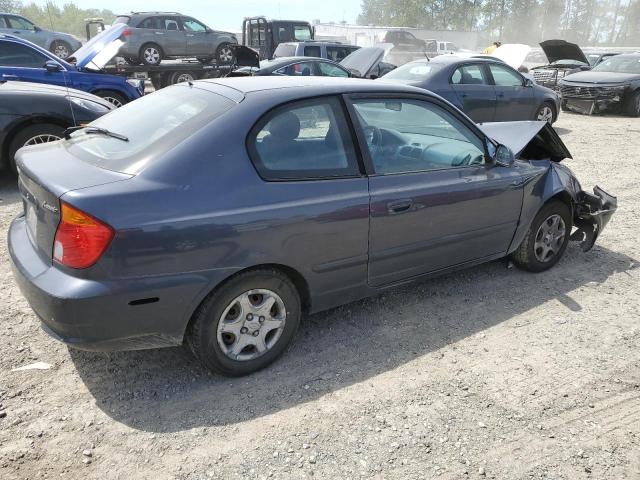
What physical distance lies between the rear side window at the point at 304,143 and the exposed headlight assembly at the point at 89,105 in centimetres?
445

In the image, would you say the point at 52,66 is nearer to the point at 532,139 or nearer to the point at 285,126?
the point at 285,126

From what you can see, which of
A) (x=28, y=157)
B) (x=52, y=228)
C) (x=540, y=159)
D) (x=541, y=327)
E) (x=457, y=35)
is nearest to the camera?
(x=52, y=228)

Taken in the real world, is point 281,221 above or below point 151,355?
above

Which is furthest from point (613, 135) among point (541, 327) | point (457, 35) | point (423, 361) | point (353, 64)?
point (457, 35)

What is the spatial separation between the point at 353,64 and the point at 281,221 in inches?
390

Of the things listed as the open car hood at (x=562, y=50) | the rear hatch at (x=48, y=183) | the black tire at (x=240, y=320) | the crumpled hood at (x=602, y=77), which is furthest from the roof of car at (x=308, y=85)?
the open car hood at (x=562, y=50)

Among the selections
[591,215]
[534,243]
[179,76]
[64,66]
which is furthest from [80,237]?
[179,76]

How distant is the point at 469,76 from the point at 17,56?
7.90 m

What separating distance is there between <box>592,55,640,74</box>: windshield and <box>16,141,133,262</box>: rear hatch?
50.6ft

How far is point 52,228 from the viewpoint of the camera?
99.6 inches

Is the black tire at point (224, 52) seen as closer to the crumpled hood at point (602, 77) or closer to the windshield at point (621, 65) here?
the crumpled hood at point (602, 77)

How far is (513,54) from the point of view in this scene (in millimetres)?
13703

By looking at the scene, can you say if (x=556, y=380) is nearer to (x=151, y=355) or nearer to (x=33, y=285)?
(x=151, y=355)

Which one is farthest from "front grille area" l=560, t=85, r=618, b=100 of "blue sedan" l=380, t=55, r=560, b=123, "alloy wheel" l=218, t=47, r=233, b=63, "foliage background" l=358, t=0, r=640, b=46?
"foliage background" l=358, t=0, r=640, b=46
